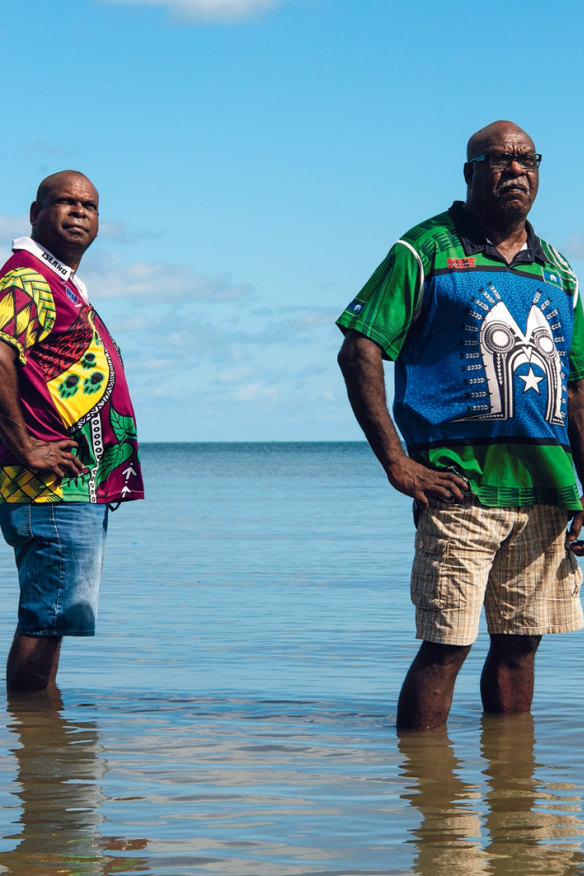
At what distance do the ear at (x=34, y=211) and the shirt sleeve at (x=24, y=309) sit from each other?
34 centimetres

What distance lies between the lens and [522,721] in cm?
475

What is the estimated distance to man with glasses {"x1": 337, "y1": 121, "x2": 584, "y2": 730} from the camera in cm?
413

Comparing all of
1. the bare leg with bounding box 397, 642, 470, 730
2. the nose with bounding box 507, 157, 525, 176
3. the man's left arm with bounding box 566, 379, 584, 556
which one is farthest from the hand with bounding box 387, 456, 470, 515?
the nose with bounding box 507, 157, 525, 176

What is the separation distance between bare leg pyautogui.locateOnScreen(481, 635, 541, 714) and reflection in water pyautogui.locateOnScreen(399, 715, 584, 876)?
0.09 metres

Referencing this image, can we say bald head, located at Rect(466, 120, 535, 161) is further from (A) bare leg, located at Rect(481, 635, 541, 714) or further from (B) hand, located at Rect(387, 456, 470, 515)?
(A) bare leg, located at Rect(481, 635, 541, 714)

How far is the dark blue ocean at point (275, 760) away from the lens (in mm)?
3326

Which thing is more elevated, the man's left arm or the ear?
the ear

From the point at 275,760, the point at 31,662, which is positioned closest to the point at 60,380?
the point at 31,662

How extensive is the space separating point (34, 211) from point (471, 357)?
1.88 m

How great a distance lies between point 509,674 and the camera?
4.62 m

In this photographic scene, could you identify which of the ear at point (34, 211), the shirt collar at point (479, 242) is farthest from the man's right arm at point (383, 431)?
the ear at point (34, 211)

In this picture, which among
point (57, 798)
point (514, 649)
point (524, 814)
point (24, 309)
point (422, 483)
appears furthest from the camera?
point (24, 309)

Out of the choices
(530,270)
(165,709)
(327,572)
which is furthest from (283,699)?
(327,572)

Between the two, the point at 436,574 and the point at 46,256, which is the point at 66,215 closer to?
the point at 46,256
